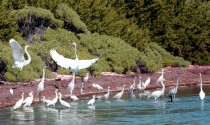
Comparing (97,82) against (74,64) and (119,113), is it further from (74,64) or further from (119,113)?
(119,113)

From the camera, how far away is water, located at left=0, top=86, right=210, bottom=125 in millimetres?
23828

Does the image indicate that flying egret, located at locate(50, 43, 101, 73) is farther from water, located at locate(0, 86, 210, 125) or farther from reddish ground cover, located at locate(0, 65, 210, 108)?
reddish ground cover, located at locate(0, 65, 210, 108)

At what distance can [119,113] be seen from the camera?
1030 inches

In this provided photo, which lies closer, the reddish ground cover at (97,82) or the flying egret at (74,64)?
the flying egret at (74,64)

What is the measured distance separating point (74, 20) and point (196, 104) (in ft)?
60.1

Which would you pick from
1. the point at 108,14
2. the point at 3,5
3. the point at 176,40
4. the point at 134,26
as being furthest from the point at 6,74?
A: the point at 176,40

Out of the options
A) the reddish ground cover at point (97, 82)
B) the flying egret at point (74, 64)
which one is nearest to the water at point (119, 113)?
the flying egret at point (74, 64)

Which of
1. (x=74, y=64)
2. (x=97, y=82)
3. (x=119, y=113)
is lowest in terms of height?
(x=119, y=113)

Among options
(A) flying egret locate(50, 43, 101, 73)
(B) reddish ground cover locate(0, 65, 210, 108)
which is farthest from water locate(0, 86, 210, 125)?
(B) reddish ground cover locate(0, 65, 210, 108)

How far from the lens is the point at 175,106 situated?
28359 millimetres

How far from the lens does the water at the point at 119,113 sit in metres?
23.8

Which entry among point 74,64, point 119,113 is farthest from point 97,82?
point 119,113

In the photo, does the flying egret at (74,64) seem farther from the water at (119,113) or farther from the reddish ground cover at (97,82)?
the reddish ground cover at (97,82)

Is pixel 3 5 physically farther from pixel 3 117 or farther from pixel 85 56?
pixel 3 117
